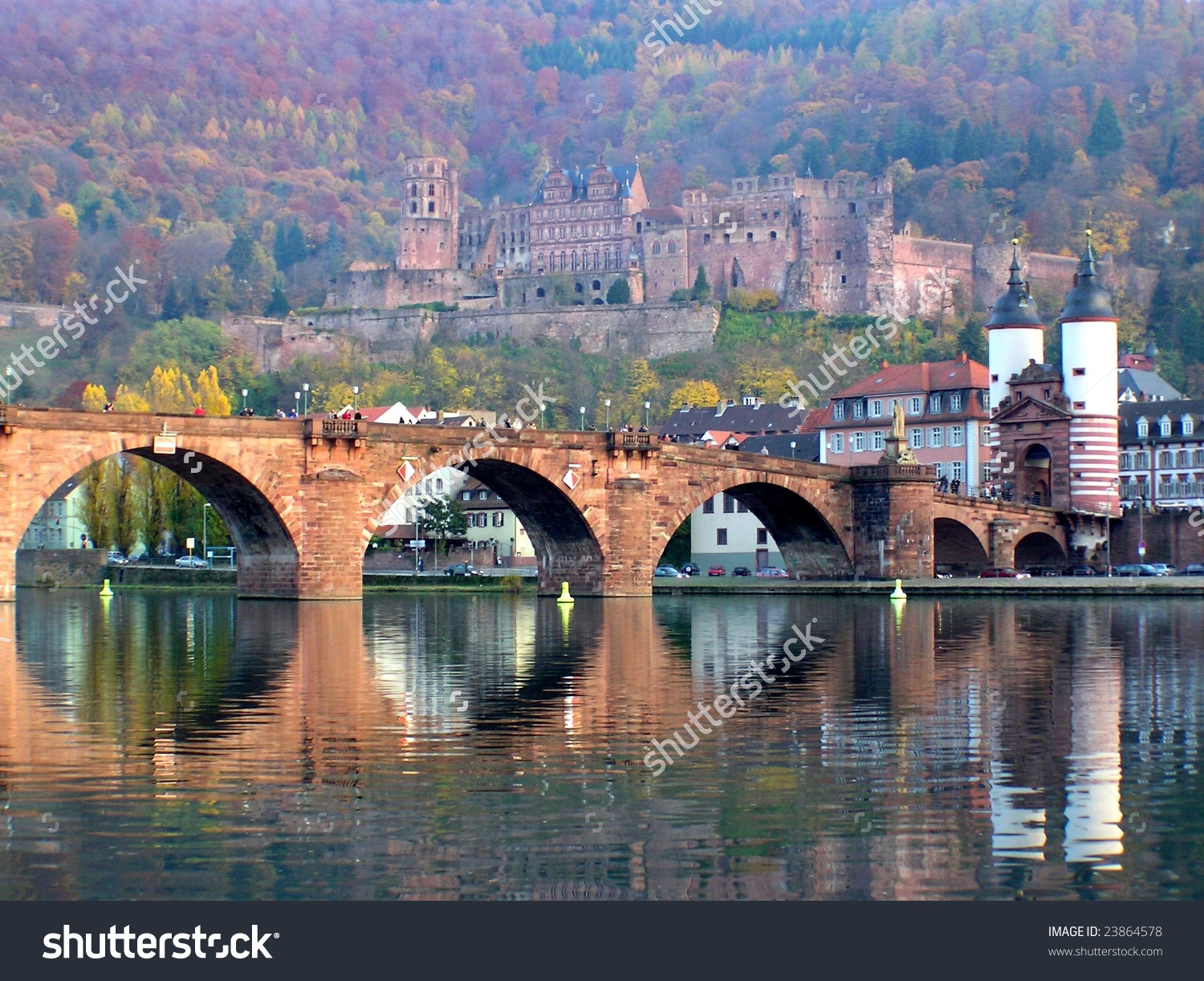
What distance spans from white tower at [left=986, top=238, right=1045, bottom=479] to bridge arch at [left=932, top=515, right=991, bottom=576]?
311 inches

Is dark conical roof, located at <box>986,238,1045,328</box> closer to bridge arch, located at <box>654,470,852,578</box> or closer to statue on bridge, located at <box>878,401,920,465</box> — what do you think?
statue on bridge, located at <box>878,401,920,465</box>

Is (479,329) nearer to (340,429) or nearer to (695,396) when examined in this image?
(695,396)

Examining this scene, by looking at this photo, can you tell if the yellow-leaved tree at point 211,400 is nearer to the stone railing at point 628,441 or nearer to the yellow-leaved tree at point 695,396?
the stone railing at point 628,441

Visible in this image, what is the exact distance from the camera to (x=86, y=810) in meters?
20.1

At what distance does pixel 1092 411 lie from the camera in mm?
89625

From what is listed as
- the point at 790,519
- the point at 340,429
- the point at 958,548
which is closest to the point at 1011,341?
the point at 958,548

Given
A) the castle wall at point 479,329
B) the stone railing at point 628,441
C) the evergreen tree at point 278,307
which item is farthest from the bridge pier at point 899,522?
the evergreen tree at point 278,307

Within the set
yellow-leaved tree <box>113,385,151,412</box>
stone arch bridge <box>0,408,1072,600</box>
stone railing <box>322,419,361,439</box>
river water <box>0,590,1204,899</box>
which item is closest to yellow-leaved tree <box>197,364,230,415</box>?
yellow-leaved tree <box>113,385,151,412</box>

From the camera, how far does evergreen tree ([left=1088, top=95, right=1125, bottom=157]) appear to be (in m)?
193

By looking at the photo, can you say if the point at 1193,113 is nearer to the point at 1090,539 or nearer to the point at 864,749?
the point at 1090,539

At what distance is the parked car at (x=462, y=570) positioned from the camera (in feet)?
299

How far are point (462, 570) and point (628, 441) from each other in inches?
958

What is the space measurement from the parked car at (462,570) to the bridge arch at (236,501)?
72.6 feet

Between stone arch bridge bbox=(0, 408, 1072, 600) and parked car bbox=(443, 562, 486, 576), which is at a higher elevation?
stone arch bridge bbox=(0, 408, 1072, 600)
